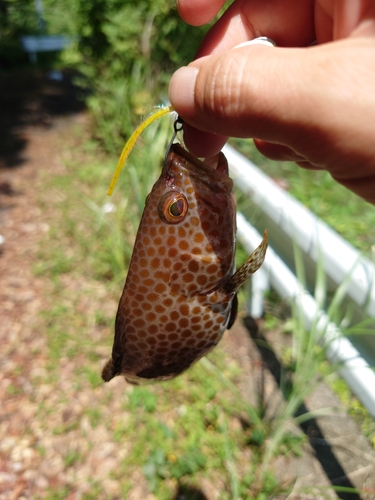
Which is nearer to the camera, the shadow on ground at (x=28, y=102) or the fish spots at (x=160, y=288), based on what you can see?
the fish spots at (x=160, y=288)

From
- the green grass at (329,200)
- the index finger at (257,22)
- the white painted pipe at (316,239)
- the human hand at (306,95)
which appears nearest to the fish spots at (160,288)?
the human hand at (306,95)

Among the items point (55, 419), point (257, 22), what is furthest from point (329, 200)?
point (55, 419)

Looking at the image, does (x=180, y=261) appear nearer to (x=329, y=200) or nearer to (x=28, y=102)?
(x=329, y=200)

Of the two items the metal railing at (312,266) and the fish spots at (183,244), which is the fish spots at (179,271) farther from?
the metal railing at (312,266)

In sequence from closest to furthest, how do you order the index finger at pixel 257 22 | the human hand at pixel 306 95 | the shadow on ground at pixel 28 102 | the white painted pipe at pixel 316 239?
1. the human hand at pixel 306 95
2. the index finger at pixel 257 22
3. the white painted pipe at pixel 316 239
4. the shadow on ground at pixel 28 102

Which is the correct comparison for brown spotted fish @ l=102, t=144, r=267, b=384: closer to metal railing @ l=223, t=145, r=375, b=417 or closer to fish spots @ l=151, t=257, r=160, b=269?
fish spots @ l=151, t=257, r=160, b=269

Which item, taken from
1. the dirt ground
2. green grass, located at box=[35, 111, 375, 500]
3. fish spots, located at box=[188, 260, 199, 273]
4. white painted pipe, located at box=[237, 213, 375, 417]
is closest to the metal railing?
white painted pipe, located at box=[237, 213, 375, 417]
